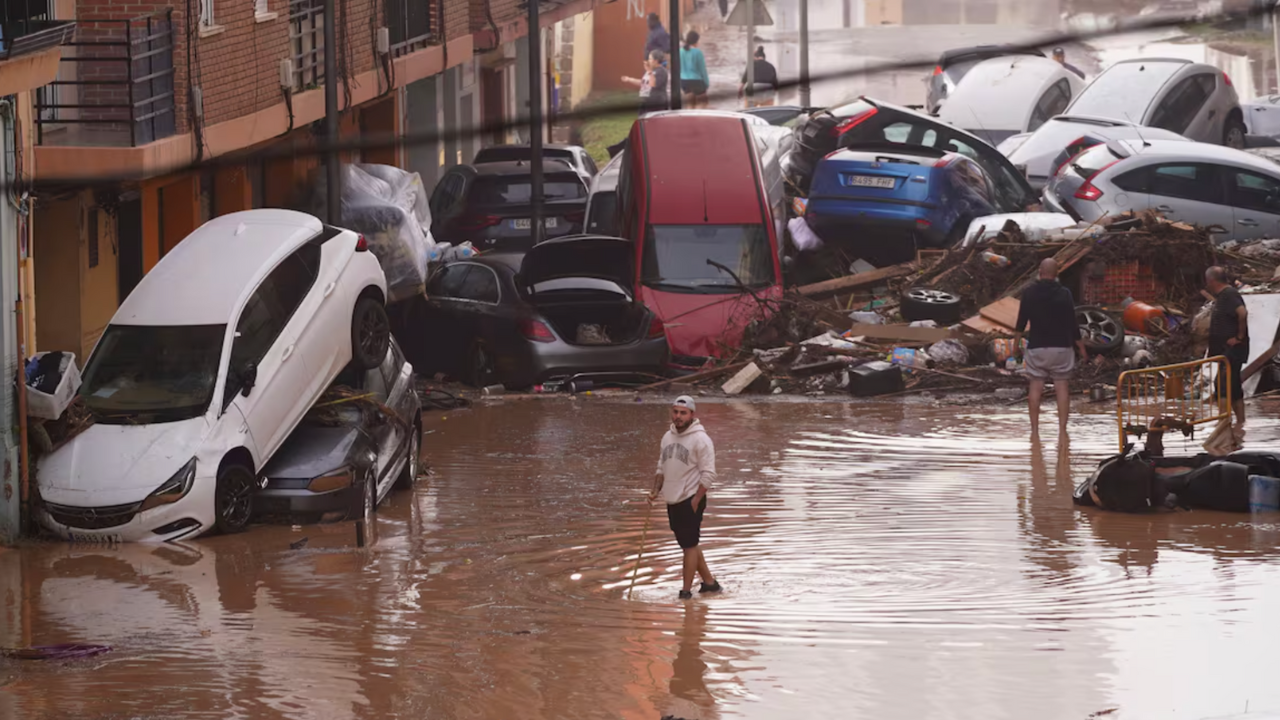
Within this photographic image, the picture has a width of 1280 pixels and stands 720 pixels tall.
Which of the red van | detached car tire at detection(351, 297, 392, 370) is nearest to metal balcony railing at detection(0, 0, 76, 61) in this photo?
detached car tire at detection(351, 297, 392, 370)

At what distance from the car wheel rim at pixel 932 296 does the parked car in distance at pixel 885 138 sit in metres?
5.39

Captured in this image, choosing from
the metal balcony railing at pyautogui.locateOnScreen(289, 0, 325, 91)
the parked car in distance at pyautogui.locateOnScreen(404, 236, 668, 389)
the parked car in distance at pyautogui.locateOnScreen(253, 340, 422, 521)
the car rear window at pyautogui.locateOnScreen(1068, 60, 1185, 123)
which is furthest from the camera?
the car rear window at pyautogui.locateOnScreen(1068, 60, 1185, 123)

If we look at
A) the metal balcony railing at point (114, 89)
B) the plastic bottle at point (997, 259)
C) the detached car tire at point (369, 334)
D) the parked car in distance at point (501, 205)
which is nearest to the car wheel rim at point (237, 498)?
the detached car tire at point (369, 334)

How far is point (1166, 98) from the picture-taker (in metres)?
31.5

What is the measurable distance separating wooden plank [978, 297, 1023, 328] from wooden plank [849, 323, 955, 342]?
1.77ft

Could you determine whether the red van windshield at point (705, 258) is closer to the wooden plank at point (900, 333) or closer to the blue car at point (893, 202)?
the wooden plank at point (900, 333)

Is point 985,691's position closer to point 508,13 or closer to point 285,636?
point 285,636

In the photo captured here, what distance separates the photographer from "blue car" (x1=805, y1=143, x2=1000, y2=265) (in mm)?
23969

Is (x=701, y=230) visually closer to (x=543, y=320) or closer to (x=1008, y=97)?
(x=543, y=320)

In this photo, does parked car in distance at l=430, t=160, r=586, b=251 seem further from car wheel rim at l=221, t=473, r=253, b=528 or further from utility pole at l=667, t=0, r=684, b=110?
car wheel rim at l=221, t=473, r=253, b=528

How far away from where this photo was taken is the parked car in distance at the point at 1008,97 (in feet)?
110

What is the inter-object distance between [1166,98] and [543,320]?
1638cm

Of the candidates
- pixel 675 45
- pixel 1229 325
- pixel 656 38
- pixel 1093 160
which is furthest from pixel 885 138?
pixel 656 38

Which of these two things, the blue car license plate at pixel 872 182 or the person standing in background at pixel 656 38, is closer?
the blue car license plate at pixel 872 182
